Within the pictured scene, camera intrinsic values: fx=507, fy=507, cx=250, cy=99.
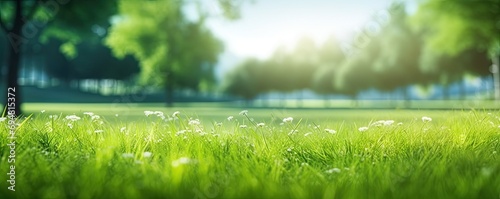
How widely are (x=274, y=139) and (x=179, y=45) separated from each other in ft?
121

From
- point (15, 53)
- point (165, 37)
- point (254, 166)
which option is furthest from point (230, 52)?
point (254, 166)

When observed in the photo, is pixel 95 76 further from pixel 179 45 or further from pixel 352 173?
pixel 352 173

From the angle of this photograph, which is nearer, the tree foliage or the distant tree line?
the tree foliage

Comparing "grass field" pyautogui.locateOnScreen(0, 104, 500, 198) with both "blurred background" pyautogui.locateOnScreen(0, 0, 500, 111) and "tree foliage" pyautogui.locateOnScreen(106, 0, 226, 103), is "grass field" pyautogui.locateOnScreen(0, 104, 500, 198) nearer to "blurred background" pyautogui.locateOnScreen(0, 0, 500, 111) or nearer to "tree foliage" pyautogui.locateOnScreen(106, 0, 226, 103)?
"blurred background" pyautogui.locateOnScreen(0, 0, 500, 111)

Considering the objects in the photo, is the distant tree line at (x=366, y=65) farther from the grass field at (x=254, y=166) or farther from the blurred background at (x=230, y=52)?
the grass field at (x=254, y=166)

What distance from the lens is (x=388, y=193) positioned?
3.99m

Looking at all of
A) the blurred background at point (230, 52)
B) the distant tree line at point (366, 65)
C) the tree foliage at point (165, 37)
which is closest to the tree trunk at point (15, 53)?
the blurred background at point (230, 52)

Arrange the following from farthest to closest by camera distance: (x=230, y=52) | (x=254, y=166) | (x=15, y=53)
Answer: (x=230, y=52)
(x=15, y=53)
(x=254, y=166)

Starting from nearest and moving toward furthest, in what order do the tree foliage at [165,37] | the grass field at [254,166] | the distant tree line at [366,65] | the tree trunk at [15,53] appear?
the grass field at [254,166], the tree trunk at [15,53], the tree foliage at [165,37], the distant tree line at [366,65]

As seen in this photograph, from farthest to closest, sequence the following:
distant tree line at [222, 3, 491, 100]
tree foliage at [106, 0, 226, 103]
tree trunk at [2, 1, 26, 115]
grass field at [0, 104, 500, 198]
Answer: distant tree line at [222, 3, 491, 100] → tree foliage at [106, 0, 226, 103] → tree trunk at [2, 1, 26, 115] → grass field at [0, 104, 500, 198]

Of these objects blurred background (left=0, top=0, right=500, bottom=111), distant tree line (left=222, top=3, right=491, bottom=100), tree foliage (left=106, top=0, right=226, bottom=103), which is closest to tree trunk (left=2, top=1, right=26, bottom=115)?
blurred background (left=0, top=0, right=500, bottom=111)

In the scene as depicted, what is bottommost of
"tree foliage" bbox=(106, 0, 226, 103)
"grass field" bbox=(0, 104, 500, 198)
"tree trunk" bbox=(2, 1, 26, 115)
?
"grass field" bbox=(0, 104, 500, 198)

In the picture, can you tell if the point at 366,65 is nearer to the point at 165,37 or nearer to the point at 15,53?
the point at 165,37

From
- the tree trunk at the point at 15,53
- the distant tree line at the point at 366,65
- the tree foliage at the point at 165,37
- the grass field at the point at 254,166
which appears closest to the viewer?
the grass field at the point at 254,166
